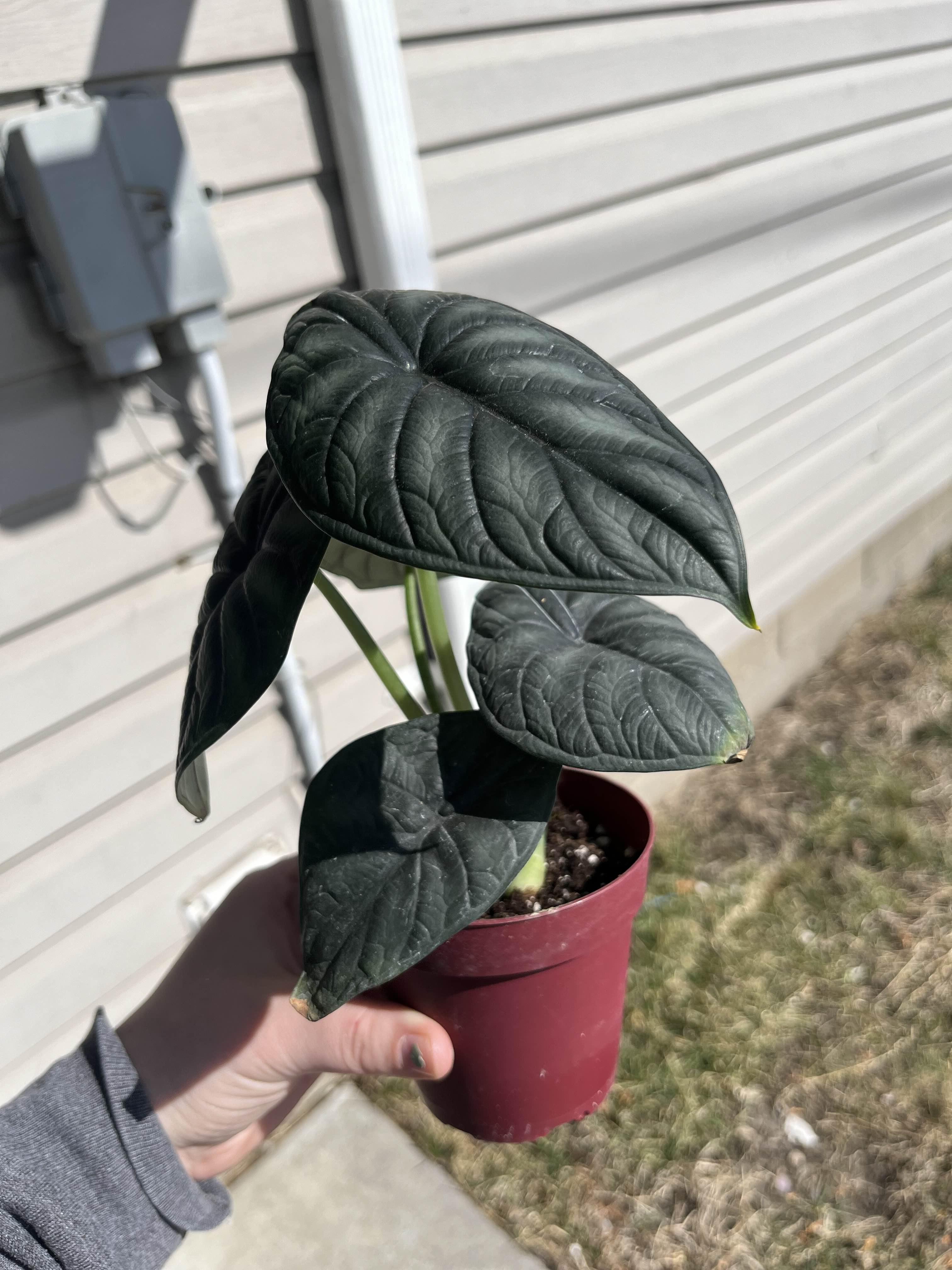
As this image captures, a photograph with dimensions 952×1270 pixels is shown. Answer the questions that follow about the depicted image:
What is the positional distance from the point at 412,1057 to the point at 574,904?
0.73 feet

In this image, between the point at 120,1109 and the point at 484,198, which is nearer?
the point at 120,1109

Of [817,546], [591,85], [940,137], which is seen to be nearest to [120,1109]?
[591,85]

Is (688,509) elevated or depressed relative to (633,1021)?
elevated

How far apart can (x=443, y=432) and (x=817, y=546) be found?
256 cm

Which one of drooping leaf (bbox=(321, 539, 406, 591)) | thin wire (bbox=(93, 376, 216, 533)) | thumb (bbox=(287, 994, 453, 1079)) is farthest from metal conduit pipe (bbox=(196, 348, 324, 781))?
thumb (bbox=(287, 994, 453, 1079))

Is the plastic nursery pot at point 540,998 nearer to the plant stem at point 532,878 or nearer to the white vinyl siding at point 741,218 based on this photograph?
the plant stem at point 532,878

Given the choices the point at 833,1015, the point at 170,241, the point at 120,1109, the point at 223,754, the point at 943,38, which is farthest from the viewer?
the point at 943,38

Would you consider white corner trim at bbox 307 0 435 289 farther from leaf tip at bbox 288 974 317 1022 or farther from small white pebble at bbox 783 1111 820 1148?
small white pebble at bbox 783 1111 820 1148

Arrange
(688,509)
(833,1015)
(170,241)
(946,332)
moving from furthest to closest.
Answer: (946,332), (833,1015), (170,241), (688,509)

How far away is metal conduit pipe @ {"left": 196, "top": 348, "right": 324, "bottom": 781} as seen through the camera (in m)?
1.37

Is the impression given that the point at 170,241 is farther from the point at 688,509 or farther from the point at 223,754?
the point at 688,509

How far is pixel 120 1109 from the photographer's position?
0.93 meters

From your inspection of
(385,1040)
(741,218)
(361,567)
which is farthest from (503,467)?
(741,218)

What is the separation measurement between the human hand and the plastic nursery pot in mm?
46
